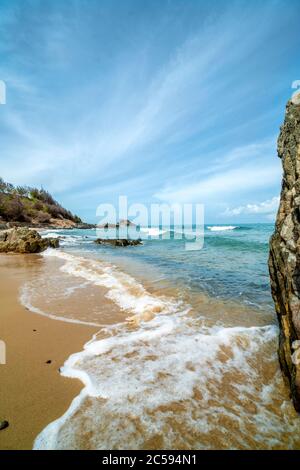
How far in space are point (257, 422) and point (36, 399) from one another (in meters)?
2.50

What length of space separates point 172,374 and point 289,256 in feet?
7.57

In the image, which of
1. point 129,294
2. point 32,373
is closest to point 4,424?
point 32,373

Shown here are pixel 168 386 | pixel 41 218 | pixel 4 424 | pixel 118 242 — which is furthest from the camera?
pixel 41 218

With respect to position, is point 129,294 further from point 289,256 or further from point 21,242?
point 21,242

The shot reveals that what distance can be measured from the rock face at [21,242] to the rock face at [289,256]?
17332 millimetres

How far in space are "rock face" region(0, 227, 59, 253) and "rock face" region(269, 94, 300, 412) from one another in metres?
17.3

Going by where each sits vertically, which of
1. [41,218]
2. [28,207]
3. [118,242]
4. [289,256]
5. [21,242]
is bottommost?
[118,242]

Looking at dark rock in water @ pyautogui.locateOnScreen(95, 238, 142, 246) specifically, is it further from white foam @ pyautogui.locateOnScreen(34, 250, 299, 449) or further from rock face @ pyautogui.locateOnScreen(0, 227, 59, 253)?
white foam @ pyautogui.locateOnScreen(34, 250, 299, 449)

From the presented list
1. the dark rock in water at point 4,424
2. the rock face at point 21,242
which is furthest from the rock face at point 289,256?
the rock face at point 21,242

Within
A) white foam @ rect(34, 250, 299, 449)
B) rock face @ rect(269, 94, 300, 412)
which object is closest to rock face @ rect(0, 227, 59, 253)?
white foam @ rect(34, 250, 299, 449)

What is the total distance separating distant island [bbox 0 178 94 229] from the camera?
45.9 meters

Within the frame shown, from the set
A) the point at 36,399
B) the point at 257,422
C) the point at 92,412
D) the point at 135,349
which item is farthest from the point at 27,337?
the point at 257,422

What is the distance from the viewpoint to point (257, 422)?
235 centimetres

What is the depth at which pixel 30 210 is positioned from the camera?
54.4 m
